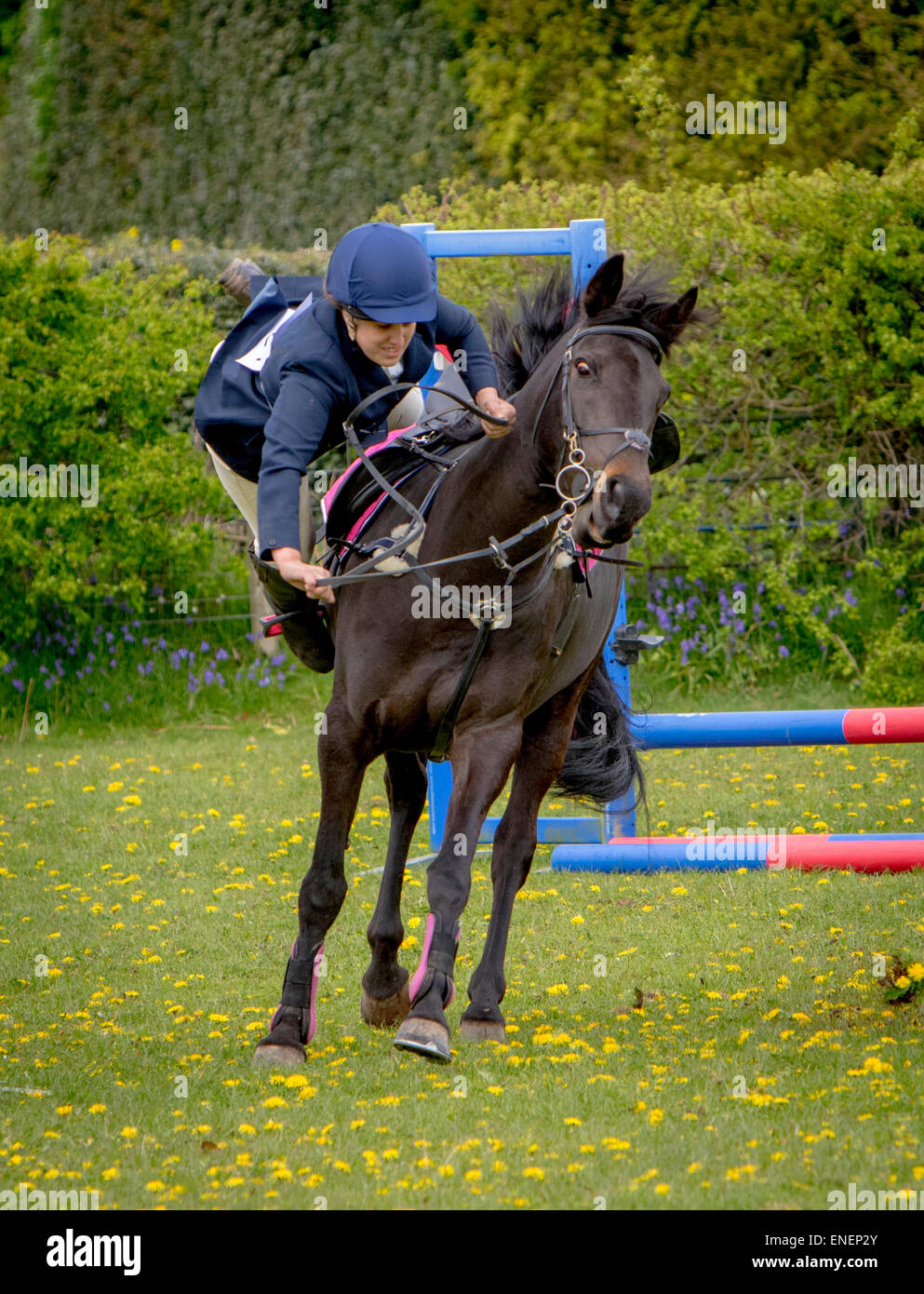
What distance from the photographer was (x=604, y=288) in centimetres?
425

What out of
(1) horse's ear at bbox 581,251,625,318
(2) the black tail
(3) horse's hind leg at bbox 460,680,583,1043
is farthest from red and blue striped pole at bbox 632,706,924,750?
(1) horse's ear at bbox 581,251,625,318

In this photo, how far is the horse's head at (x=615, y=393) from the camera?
12.6ft

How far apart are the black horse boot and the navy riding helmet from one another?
95cm

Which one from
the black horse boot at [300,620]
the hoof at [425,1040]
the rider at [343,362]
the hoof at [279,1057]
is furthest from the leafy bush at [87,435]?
the hoof at [425,1040]

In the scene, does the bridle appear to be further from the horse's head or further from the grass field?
the grass field

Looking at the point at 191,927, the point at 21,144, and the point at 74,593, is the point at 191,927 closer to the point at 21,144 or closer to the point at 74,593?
the point at 74,593

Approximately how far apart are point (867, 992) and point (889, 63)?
15.1m

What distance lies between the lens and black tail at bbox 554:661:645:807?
6.40m

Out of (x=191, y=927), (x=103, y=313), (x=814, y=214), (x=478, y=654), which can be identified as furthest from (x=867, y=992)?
(x=103, y=313)

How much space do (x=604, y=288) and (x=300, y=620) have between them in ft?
5.54

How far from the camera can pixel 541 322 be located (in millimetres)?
4852

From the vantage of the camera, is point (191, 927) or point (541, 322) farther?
point (191, 927)

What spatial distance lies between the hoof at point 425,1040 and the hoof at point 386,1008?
2.31ft

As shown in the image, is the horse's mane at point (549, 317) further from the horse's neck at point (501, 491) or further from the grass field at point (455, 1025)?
the grass field at point (455, 1025)
